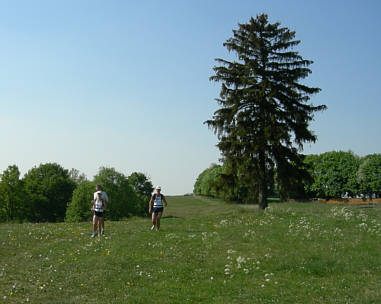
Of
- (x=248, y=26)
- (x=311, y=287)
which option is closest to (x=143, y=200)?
(x=248, y=26)

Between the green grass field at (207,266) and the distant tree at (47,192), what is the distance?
2132 inches

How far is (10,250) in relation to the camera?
1647 cm

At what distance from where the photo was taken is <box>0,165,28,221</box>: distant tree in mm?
59688

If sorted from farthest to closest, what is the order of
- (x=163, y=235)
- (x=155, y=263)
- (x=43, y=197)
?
(x=43, y=197) < (x=163, y=235) < (x=155, y=263)

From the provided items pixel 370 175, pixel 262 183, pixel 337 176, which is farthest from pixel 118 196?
pixel 370 175

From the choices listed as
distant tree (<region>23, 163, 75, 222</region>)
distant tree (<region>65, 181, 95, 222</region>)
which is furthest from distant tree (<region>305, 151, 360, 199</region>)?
distant tree (<region>23, 163, 75, 222</region>)

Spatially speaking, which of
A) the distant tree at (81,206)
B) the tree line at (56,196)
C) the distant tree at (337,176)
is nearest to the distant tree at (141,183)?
the tree line at (56,196)

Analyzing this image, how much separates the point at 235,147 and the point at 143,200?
44896 mm

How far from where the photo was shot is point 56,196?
73188 millimetres

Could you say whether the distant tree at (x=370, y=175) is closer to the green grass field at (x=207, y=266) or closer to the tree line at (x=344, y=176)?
the tree line at (x=344, y=176)

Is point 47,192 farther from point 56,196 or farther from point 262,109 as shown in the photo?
point 262,109

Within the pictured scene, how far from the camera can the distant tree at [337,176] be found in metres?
88.2

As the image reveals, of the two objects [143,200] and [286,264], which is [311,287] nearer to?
[286,264]

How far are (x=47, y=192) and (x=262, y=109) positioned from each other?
176 ft
